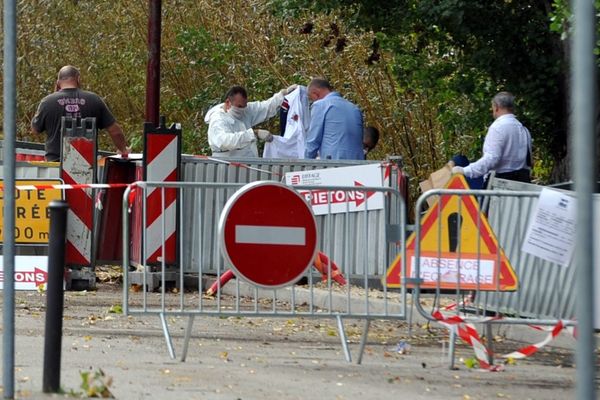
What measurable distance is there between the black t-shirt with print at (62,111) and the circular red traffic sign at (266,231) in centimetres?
618

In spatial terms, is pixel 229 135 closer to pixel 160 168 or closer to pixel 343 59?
pixel 160 168

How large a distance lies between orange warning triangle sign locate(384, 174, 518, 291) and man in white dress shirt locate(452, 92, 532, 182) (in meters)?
3.65

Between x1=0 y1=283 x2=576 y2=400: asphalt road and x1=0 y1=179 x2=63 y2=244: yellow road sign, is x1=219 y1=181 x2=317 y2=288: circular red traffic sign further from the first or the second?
x1=0 y1=179 x2=63 y2=244: yellow road sign

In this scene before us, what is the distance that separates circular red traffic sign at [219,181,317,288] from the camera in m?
8.73

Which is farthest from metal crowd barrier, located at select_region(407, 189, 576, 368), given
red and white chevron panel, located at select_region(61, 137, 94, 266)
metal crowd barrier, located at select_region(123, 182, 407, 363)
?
red and white chevron panel, located at select_region(61, 137, 94, 266)

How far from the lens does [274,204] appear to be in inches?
345

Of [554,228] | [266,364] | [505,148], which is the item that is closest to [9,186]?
[266,364]

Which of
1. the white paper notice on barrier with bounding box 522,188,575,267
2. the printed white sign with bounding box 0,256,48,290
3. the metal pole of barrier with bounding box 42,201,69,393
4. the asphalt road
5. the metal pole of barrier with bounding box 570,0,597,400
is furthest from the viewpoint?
the printed white sign with bounding box 0,256,48,290

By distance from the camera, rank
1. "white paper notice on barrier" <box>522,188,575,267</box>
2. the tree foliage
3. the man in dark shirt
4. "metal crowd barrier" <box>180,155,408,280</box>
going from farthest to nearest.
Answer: the tree foliage, the man in dark shirt, "metal crowd barrier" <box>180,155,408,280</box>, "white paper notice on barrier" <box>522,188,575,267</box>

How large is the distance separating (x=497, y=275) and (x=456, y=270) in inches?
10.0

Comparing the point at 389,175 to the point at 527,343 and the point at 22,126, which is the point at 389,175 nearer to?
the point at 527,343

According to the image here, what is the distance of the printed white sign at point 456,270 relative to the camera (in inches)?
356

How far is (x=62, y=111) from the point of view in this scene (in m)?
14.7

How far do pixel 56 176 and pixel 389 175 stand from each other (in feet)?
10.2
